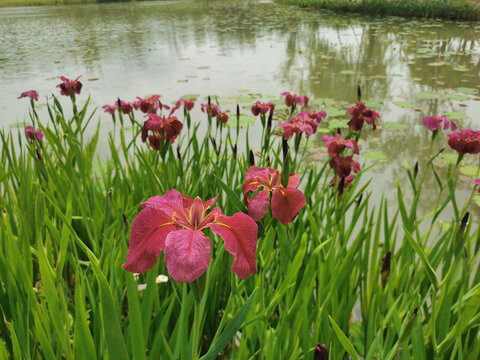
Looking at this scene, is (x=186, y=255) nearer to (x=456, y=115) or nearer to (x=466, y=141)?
(x=466, y=141)

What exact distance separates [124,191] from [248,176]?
90 cm

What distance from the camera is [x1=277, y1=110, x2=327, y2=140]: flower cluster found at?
122 centimetres

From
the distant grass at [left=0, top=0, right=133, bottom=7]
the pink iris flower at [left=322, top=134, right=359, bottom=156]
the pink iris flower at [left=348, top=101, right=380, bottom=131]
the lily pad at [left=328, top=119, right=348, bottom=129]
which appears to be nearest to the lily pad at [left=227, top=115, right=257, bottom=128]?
the lily pad at [left=328, top=119, right=348, bottom=129]

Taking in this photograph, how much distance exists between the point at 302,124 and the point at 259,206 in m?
0.71

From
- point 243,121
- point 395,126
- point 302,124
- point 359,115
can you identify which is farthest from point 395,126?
point 302,124

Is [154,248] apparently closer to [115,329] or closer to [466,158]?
[115,329]

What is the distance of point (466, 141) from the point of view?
112 centimetres

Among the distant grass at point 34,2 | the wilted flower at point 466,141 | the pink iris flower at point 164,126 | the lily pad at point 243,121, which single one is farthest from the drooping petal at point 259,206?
the distant grass at point 34,2

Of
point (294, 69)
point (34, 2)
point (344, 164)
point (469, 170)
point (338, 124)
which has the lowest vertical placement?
point (469, 170)

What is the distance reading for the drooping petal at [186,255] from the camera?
42 cm

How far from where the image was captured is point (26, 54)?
6.36 m

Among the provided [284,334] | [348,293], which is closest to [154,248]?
[284,334]

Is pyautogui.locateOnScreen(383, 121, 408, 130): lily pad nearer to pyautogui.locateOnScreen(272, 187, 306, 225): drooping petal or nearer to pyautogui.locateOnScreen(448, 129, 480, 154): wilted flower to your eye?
pyautogui.locateOnScreen(448, 129, 480, 154): wilted flower

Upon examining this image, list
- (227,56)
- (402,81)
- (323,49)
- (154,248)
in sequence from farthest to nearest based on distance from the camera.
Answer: (323,49) < (227,56) < (402,81) < (154,248)
